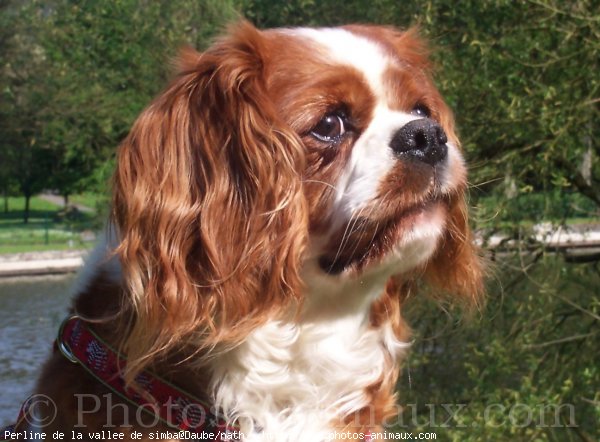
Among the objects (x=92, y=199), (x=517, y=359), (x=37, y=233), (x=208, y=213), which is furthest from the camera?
(x=37, y=233)

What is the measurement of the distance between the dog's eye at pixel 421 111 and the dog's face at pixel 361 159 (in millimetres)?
101

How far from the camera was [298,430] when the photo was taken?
100 inches

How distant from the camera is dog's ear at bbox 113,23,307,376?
229 cm

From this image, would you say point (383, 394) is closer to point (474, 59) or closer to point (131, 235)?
point (131, 235)

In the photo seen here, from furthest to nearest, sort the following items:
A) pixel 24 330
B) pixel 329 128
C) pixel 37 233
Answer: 1. pixel 37 233
2. pixel 24 330
3. pixel 329 128

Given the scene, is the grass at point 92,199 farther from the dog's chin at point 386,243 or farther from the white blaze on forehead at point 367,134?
the dog's chin at point 386,243

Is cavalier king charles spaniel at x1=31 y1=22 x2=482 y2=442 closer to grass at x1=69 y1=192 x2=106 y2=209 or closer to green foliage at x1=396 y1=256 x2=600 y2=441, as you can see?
green foliage at x1=396 y1=256 x2=600 y2=441

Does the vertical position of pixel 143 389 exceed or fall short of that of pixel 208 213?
it falls short

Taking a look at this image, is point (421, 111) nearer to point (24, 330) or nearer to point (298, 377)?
point (298, 377)

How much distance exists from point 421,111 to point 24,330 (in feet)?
32.0

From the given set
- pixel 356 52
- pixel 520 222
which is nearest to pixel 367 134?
pixel 356 52

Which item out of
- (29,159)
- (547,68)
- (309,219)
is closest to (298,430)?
(309,219)

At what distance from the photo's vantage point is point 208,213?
7.72ft

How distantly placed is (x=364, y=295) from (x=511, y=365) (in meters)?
4.05
